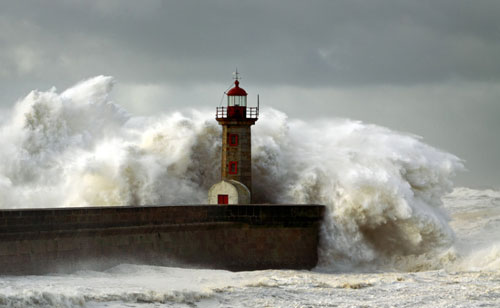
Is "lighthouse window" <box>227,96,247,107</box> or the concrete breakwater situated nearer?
the concrete breakwater

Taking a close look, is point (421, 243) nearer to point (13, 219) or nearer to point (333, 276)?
point (333, 276)

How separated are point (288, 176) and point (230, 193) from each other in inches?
68.1

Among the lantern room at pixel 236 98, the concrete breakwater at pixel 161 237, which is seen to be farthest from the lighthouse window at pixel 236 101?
the concrete breakwater at pixel 161 237

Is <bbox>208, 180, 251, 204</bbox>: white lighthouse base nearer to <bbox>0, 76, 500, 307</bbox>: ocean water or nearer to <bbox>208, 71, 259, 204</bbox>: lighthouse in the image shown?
<bbox>208, 71, 259, 204</bbox>: lighthouse

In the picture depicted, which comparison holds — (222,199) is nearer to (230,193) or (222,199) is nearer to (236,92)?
(230,193)

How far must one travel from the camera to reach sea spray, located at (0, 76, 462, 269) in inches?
651

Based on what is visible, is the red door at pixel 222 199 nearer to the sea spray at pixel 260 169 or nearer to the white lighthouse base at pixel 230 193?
the white lighthouse base at pixel 230 193

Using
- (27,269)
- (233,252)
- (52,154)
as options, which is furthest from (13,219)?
(52,154)

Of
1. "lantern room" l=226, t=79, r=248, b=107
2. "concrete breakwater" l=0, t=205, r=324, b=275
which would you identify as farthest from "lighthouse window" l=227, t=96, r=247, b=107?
"concrete breakwater" l=0, t=205, r=324, b=275

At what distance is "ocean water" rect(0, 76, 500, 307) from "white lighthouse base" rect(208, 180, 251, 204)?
1277mm

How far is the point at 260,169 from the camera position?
17.9 meters

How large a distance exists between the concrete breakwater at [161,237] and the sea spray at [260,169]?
889 millimetres

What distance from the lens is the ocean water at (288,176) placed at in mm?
16016

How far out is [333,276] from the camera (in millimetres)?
14742
